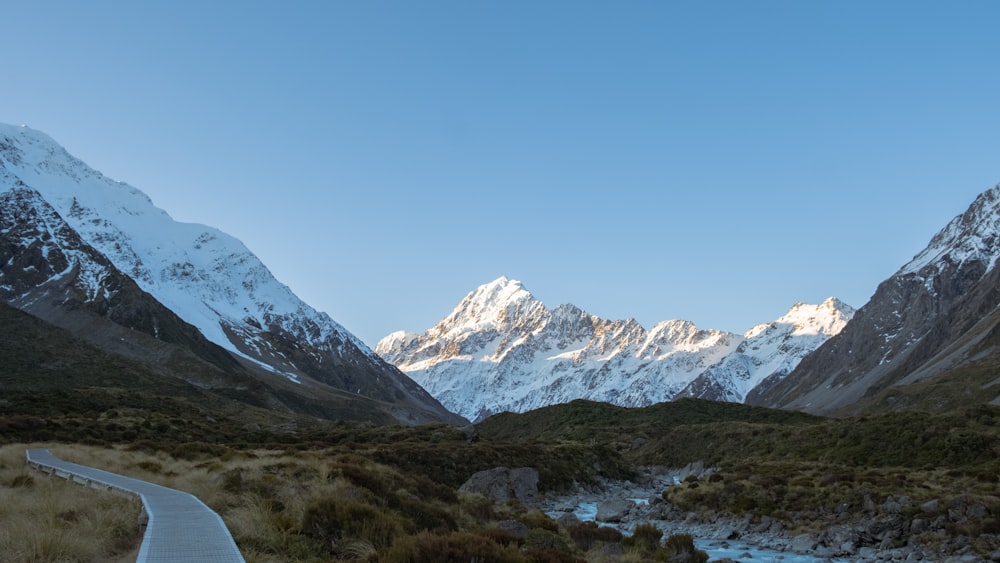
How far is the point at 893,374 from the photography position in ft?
589

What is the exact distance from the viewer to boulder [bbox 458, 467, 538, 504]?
3916cm

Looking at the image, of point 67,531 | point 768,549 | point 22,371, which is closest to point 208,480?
Answer: point 67,531

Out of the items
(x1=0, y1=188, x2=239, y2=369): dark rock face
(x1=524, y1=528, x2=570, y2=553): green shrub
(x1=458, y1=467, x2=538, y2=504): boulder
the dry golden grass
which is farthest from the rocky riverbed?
(x1=0, y1=188, x2=239, y2=369): dark rock face

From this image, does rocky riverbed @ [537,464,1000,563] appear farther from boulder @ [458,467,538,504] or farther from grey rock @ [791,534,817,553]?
boulder @ [458,467,538,504]

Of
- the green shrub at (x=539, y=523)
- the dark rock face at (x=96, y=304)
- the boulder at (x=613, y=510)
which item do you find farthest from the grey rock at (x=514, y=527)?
the dark rock face at (x=96, y=304)

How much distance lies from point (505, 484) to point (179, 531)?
1239 inches

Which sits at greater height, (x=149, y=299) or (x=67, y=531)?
(x=149, y=299)

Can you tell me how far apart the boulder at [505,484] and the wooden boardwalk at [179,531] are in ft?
74.9

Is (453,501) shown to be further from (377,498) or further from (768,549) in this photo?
(768,549)

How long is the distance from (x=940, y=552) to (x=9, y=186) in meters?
229

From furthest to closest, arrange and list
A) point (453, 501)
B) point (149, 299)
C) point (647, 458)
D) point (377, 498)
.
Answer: point (149, 299) < point (647, 458) < point (453, 501) < point (377, 498)

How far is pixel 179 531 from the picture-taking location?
11.2 m

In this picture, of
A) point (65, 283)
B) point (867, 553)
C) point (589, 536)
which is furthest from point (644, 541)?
point (65, 283)

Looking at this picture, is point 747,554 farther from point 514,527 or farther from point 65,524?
point 65,524
